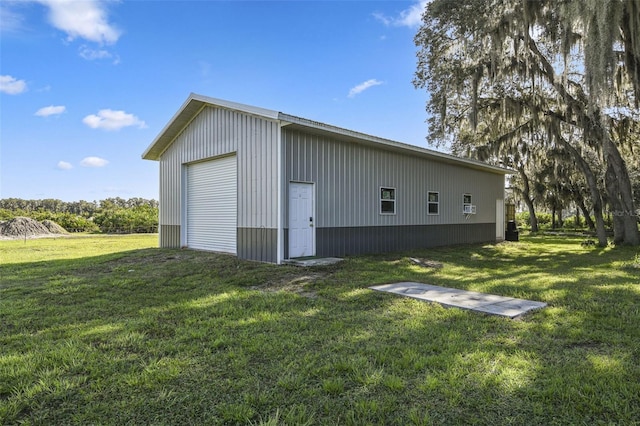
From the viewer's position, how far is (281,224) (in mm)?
8281

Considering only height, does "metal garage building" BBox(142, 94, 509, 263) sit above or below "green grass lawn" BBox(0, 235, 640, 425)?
above

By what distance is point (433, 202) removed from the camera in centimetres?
1279

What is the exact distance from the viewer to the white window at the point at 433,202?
12609 millimetres

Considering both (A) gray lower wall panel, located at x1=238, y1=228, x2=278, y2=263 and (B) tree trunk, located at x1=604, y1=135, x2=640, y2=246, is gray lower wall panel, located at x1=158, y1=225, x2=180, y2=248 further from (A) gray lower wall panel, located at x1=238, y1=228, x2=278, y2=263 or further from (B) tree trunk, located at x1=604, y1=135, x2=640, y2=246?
(B) tree trunk, located at x1=604, y1=135, x2=640, y2=246

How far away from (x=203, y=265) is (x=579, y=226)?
3252cm

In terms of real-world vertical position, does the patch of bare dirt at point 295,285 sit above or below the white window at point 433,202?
below

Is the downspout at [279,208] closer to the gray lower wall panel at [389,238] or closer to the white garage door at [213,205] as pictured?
the gray lower wall panel at [389,238]

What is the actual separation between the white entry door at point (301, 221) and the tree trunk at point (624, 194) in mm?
10685

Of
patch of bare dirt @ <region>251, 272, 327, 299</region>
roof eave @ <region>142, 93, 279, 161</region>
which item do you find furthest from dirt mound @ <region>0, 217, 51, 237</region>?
patch of bare dirt @ <region>251, 272, 327, 299</region>

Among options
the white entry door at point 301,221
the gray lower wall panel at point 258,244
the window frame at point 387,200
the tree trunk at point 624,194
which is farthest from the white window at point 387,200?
the tree trunk at point 624,194

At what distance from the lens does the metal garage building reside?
27.9 ft

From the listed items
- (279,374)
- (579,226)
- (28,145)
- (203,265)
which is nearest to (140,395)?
(279,374)

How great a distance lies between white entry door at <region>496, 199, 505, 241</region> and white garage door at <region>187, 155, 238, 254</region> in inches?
479

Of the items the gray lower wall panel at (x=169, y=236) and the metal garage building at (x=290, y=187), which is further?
the gray lower wall panel at (x=169, y=236)
